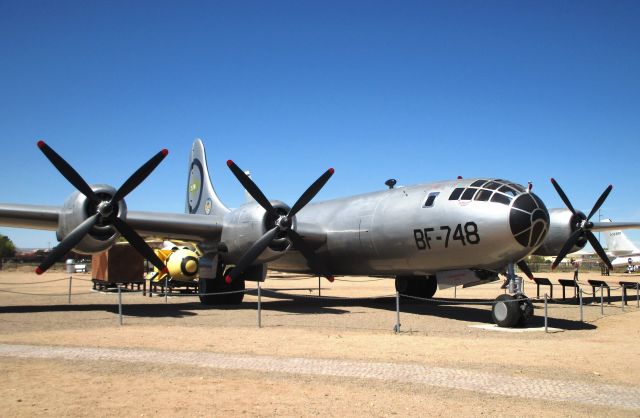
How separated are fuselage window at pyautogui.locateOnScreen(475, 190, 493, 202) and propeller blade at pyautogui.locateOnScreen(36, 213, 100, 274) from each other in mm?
10581

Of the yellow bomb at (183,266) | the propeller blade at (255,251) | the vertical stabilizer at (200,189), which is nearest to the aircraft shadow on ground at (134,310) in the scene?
the propeller blade at (255,251)

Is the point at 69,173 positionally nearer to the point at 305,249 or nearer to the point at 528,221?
the point at 305,249

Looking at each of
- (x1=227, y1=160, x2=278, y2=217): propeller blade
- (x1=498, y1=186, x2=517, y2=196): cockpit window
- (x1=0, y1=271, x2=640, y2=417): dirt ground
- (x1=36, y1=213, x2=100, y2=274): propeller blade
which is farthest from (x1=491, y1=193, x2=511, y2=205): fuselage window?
(x1=36, y1=213, x2=100, y2=274): propeller blade

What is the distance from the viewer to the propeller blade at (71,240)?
14.8 meters

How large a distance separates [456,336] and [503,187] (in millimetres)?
4378

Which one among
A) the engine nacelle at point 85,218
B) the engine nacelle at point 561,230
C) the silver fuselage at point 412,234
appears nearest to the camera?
the silver fuselage at point 412,234

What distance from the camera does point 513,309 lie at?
44.5ft

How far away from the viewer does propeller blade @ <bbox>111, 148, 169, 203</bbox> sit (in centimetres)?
1595

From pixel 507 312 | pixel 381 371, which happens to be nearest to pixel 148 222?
A: pixel 507 312

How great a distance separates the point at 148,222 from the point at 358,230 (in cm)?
690

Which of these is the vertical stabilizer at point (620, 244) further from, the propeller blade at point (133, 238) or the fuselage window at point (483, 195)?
the propeller blade at point (133, 238)

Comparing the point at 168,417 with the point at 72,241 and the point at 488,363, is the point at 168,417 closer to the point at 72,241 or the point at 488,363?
the point at 488,363

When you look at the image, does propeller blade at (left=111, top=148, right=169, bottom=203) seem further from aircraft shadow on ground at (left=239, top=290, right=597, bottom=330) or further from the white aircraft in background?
the white aircraft in background

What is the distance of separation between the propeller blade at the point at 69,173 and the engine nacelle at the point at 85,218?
0.20 metres
